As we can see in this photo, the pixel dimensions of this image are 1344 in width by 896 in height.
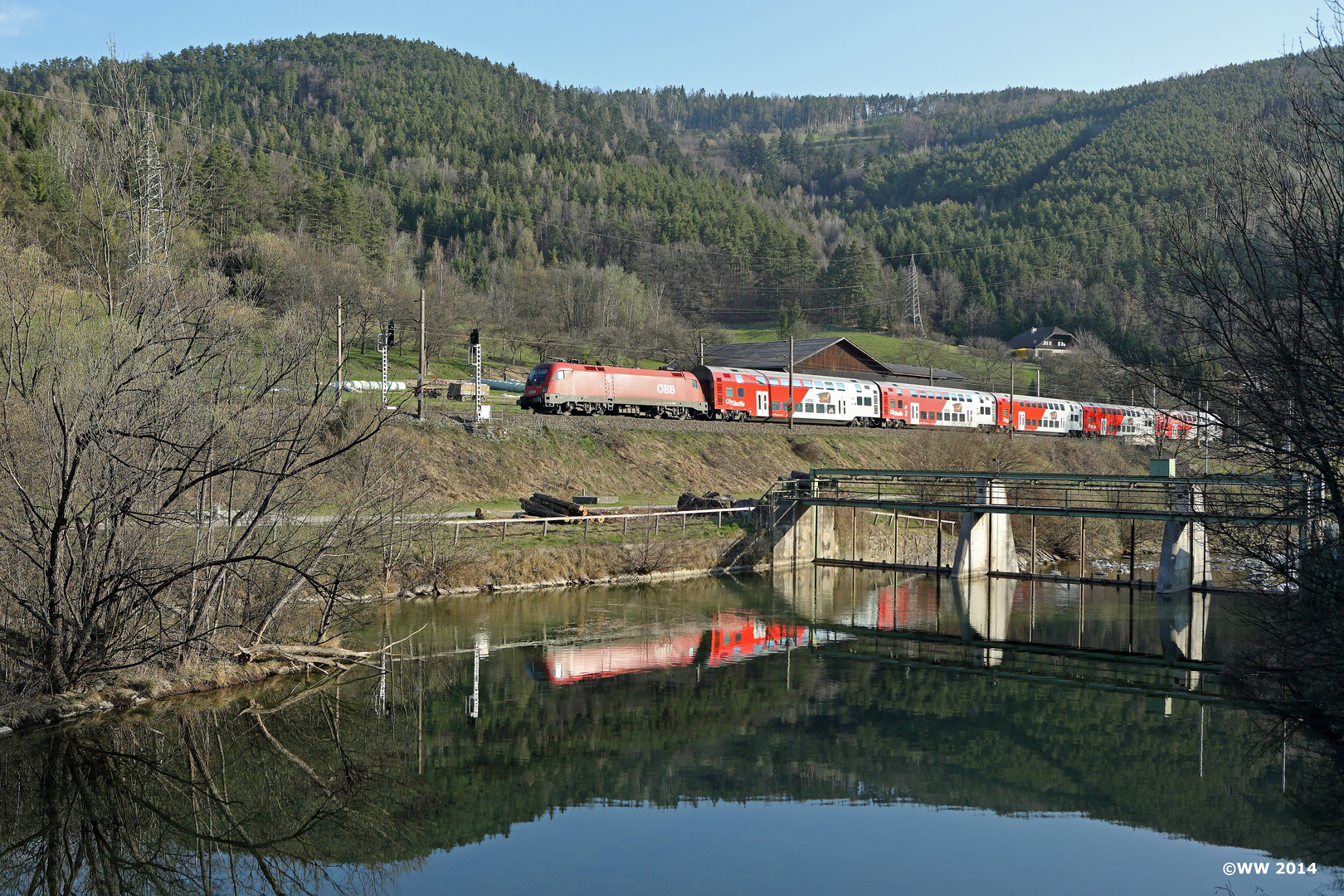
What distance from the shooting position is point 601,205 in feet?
419

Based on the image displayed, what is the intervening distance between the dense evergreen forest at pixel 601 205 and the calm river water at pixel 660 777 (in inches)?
2284

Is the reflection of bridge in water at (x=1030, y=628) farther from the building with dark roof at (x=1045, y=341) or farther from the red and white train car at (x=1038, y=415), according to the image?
the building with dark roof at (x=1045, y=341)

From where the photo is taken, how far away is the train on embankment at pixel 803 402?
149 ft

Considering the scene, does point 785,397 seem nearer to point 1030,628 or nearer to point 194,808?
point 1030,628

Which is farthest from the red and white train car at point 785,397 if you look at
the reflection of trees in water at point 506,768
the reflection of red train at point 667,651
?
the reflection of trees in water at point 506,768

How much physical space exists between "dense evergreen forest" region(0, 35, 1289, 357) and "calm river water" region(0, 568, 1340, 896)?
58.0 meters

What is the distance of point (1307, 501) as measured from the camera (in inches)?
450

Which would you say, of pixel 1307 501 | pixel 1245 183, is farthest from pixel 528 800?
pixel 1245 183

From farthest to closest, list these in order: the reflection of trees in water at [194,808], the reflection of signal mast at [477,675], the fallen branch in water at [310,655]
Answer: the fallen branch in water at [310,655], the reflection of signal mast at [477,675], the reflection of trees in water at [194,808]

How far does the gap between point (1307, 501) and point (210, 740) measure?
14.7 m

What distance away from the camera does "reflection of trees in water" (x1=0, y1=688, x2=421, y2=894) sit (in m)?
10.8

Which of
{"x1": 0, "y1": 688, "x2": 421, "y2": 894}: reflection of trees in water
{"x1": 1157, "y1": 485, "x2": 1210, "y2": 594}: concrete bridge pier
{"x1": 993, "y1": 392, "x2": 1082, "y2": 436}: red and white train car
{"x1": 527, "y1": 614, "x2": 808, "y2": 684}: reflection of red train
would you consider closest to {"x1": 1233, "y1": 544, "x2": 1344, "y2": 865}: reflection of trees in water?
{"x1": 527, "y1": 614, "x2": 808, "y2": 684}: reflection of red train

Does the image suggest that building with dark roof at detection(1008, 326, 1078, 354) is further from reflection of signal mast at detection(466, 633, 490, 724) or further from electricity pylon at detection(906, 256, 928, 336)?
reflection of signal mast at detection(466, 633, 490, 724)

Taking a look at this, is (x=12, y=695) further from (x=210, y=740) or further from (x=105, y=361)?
(x=105, y=361)
